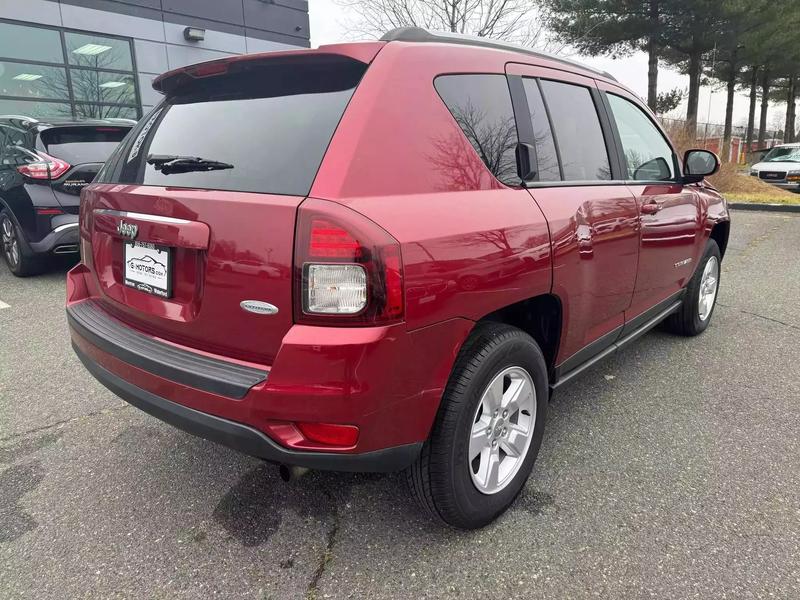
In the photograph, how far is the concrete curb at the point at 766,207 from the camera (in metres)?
11.6

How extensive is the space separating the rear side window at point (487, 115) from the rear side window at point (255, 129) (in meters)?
0.39

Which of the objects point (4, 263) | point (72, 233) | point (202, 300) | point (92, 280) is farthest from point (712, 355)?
point (4, 263)

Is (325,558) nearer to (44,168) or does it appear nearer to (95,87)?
(44,168)

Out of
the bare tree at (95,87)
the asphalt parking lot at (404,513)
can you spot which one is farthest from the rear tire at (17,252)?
the bare tree at (95,87)

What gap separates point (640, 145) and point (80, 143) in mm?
5498

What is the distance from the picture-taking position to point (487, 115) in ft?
7.16

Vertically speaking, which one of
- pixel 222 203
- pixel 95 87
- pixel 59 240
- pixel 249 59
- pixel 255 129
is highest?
pixel 95 87

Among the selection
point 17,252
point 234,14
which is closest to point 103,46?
point 234,14

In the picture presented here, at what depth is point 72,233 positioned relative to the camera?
18.8ft

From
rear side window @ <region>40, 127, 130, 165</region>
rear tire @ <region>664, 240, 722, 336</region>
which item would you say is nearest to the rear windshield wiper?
rear tire @ <region>664, 240, 722, 336</region>

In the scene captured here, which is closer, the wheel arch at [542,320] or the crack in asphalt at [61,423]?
the wheel arch at [542,320]

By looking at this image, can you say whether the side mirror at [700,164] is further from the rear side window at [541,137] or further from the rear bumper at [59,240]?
the rear bumper at [59,240]

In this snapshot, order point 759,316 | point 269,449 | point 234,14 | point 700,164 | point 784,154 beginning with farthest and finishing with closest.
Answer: point 784,154 → point 234,14 → point 759,316 → point 700,164 → point 269,449

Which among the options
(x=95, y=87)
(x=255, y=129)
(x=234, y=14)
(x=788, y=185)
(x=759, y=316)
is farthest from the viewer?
(x=234, y=14)
